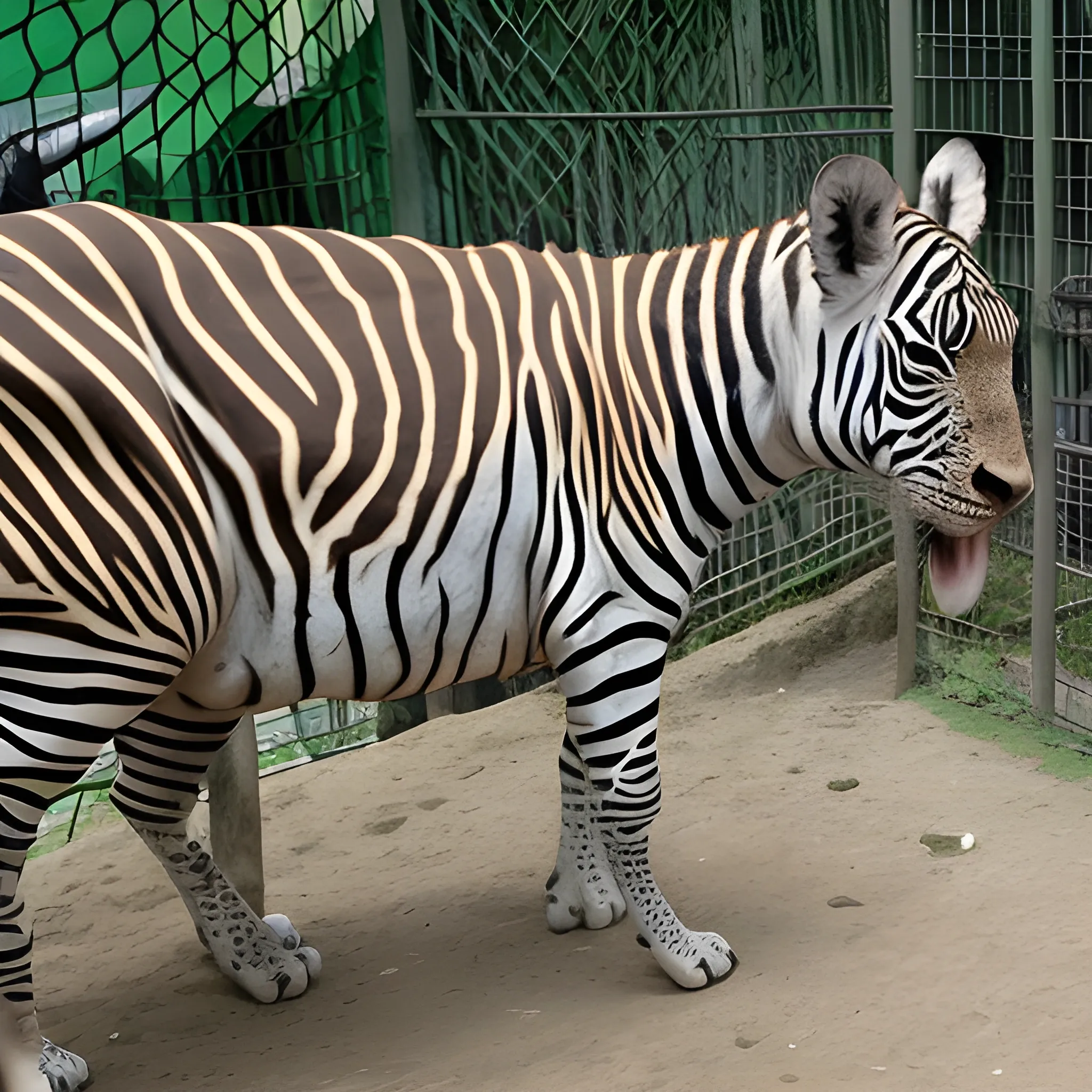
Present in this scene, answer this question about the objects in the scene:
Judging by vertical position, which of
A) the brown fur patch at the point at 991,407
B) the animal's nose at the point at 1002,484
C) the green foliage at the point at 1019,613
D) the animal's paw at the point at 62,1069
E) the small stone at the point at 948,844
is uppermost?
the brown fur patch at the point at 991,407

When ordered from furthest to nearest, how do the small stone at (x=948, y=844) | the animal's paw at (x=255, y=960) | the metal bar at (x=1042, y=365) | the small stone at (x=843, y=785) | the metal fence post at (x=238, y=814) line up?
the metal bar at (x=1042, y=365)
the small stone at (x=843, y=785)
the small stone at (x=948, y=844)
the metal fence post at (x=238, y=814)
the animal's paw at (x=255, y=960)

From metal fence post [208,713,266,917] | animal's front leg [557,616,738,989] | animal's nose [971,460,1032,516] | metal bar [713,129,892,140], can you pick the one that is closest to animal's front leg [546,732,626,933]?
animal's front leg [557,616,738,989]

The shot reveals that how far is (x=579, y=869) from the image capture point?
4.23 meters

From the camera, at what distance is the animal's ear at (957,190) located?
12.3ft

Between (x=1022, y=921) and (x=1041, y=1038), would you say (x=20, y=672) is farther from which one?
(x=1022, y=921)

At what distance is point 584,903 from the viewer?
165 inches

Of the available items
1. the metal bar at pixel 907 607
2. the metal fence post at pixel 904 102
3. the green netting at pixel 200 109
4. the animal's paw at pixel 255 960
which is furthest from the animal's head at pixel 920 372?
the green netting at pixel 200 109

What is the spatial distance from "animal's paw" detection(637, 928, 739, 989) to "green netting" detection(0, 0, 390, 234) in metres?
2.93

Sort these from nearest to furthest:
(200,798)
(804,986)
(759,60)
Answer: (804,986) → (200,798) → (759,60)

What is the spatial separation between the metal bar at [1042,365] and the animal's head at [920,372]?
5.98 ft

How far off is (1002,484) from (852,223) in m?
0.77

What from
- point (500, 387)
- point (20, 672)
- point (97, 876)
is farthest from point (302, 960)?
point (500, 387)

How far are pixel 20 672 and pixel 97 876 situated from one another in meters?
2.06

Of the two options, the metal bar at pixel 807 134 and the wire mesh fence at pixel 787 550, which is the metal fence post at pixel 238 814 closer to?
the wire mesh fence at pixel 787 550
